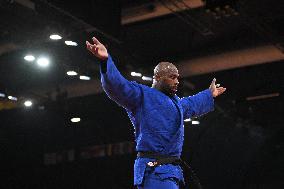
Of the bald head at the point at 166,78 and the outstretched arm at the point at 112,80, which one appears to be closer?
the outstretched arm at the point at 112,80

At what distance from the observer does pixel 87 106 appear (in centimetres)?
1292

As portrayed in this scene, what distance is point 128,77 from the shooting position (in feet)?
33.2

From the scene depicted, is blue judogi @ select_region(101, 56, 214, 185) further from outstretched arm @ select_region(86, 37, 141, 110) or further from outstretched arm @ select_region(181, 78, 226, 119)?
outstretched arm @ select_region(181, 78, 226, 119)

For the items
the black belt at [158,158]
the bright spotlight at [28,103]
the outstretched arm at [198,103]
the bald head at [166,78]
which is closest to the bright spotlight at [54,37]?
the bright spotlight at [28,103]

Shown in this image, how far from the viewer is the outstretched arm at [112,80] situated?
136 inches

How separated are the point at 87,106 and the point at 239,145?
13.2 ft

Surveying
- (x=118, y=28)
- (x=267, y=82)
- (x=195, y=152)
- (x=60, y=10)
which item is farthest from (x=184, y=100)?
(x=195, y=152)

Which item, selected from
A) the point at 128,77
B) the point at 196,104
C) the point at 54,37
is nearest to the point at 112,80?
the point at 196,104

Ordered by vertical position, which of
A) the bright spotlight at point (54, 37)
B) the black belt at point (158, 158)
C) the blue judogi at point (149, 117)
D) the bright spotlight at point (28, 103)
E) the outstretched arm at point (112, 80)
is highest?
the bright spotlight at point (54, 37)

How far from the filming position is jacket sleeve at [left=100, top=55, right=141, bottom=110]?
3.46 m

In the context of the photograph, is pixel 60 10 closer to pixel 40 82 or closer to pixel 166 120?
pixel 166 120

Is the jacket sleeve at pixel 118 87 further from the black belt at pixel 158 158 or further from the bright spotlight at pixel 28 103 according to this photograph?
the bright spotlight at pixel 28 103

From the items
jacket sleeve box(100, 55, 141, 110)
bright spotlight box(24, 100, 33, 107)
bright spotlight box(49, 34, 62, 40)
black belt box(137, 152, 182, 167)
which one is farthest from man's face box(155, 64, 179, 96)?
bright spotlight box(24, 100, 33, 107)

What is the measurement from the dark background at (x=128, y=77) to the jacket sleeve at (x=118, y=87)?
3.47 metres
